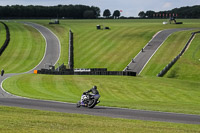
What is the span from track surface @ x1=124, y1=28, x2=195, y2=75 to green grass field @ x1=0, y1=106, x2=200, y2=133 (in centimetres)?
5538

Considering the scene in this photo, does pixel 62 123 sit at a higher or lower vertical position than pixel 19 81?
higher

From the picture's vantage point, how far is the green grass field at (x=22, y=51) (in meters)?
90.3

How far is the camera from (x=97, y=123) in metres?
21.8

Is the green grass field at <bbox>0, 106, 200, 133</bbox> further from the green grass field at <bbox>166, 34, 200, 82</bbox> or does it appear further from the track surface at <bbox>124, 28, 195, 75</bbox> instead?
the track surface at <bbox>124, 28, 195, 75</bbox>

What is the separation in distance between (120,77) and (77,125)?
4262cm

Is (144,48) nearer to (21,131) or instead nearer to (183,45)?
(183,45)

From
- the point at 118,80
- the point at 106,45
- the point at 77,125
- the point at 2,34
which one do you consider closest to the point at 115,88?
the point at 118,80

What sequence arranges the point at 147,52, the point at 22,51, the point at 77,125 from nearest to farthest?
the point at 77,125 < the point at 147,52 < the point at 22,51

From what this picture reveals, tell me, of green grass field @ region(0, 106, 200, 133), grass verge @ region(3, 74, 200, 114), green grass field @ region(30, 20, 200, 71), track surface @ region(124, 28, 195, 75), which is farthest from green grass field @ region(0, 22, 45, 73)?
green grass field @ region(0, 106, 200, 133)

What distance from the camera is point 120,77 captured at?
6316cm

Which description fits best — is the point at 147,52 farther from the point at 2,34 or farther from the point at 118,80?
the point at 2,34

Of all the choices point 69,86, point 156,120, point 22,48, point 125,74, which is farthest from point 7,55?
point 156,120

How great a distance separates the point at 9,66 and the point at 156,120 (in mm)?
69812

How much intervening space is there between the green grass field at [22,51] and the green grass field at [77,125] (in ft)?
206
